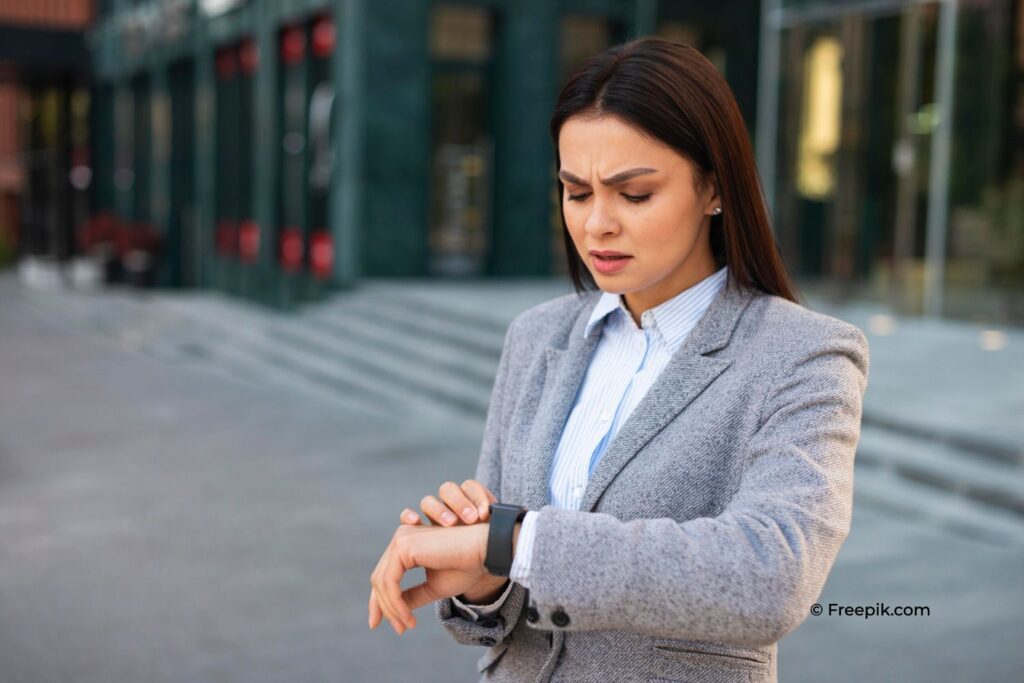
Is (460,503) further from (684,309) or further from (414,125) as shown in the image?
(414,125)

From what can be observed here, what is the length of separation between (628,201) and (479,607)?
625 mm

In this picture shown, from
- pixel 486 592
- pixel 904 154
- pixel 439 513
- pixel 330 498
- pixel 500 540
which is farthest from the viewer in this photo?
pixel 904 154

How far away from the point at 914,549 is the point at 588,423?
4.24 metres

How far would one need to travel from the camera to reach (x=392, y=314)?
12.0 meters

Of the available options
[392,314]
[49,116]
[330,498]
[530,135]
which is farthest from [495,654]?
[49,116]

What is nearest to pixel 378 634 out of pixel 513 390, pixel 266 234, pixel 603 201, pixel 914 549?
pixel 914 549

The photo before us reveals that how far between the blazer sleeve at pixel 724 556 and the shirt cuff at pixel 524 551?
17 millimetres

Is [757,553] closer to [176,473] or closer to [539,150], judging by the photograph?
[176,473]

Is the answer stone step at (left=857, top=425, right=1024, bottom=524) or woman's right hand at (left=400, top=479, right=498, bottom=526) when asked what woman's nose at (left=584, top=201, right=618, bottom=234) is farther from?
stone step at (left=857, top=425, right=1024, bottom=524)

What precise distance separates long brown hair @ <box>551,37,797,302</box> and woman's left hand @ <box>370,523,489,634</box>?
55 centimetres

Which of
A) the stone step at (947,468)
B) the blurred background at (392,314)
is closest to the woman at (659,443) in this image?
the blurred background at (392,314)

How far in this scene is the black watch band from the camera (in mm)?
1523

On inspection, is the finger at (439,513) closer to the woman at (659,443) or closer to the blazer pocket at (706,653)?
the woman at (659,443)

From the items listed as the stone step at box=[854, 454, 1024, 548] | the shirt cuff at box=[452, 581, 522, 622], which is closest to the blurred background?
the stone step at box=[854, 454, 1024, 548]
